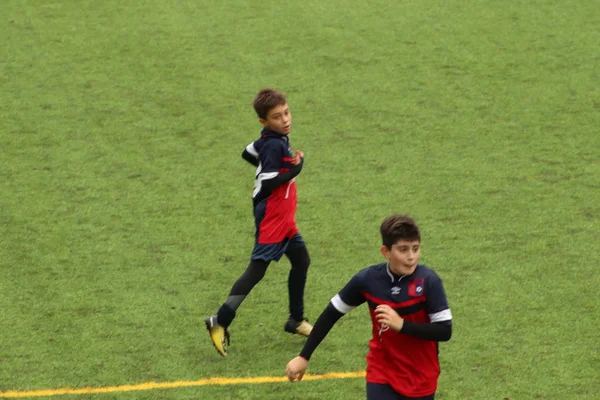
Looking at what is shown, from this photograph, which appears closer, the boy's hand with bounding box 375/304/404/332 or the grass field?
the boy's hand with bounding box 375/304/404/332

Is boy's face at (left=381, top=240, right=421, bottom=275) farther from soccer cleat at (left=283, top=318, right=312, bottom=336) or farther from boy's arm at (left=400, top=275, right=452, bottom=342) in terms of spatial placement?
soccer cleat at (left=283, top=318, right=312, bottom=336)

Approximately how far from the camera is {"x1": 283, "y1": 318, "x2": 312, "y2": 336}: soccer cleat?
7.26 meters

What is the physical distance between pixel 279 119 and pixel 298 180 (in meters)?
3.10

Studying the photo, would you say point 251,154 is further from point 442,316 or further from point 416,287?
point 442,316

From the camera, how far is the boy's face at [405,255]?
4.98 metres

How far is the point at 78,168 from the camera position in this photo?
10.0 meters

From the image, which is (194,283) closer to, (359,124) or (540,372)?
(540,372)

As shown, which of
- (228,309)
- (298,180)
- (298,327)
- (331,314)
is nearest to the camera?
(331,314)

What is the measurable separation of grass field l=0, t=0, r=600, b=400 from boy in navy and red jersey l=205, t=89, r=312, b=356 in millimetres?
390

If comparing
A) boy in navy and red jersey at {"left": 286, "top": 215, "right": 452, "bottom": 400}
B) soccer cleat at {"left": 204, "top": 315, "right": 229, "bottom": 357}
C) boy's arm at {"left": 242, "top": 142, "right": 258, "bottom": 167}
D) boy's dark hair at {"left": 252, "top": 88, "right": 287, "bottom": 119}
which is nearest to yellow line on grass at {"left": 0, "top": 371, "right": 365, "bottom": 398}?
soccer cleat at {"left": 204, "top": 315, "right": 229, "bottom": 357}

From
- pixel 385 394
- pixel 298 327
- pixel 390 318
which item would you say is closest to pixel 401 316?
pixel 390 318

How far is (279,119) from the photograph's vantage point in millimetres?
6785

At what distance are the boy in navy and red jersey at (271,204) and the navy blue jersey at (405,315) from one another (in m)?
1.72

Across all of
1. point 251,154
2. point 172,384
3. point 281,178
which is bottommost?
point 172,384
